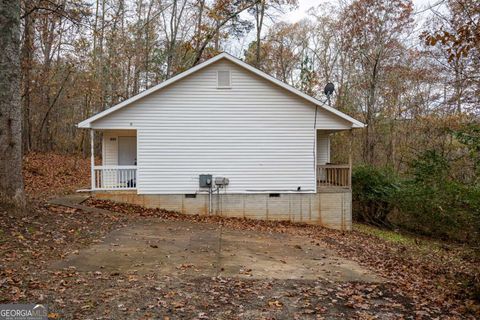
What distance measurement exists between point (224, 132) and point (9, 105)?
23.1 feet

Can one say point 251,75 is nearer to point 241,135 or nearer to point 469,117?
point 241,135

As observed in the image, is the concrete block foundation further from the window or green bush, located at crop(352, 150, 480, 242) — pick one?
the window

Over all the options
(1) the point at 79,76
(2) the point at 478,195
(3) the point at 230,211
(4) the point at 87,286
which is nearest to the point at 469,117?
(2) the point at 478,195

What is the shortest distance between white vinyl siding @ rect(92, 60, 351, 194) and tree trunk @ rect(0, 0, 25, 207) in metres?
4.78

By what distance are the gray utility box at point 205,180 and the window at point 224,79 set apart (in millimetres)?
3350

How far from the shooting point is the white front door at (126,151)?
1541 cm

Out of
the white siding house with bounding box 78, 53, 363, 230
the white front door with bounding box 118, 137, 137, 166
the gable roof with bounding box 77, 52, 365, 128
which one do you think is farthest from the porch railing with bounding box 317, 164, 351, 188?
the white front door with bounding box 118, 137, 137, 166

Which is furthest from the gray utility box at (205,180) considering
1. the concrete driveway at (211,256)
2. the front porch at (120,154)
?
the concrete driveway at (211,256)

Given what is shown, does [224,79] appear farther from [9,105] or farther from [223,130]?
[9,105]

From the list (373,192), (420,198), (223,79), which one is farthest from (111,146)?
(420,198)

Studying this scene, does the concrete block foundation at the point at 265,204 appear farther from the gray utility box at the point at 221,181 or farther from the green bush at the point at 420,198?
the green bush at the point at 420,198

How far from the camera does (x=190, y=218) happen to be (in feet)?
42.1

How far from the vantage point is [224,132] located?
44.3 feet

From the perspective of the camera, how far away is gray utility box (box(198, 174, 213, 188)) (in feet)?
43.8
